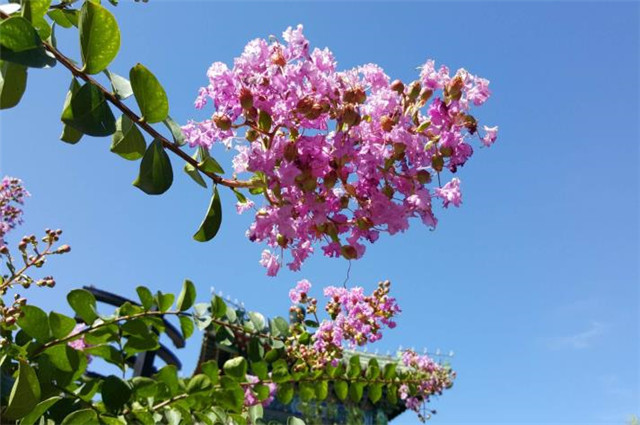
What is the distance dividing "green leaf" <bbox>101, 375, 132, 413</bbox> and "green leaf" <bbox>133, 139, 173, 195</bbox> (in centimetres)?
79

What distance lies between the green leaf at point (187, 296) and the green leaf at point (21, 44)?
3.51ft

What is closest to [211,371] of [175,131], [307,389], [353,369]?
[307,389]

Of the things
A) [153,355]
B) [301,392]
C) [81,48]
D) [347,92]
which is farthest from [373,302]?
[153,355]

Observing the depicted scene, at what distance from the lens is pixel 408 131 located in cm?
97

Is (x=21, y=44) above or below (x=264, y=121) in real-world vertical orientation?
below

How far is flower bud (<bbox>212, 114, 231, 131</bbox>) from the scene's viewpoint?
0.98 meters

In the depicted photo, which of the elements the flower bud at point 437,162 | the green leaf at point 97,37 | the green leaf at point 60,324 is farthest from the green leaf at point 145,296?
the flower bud at point 437,162

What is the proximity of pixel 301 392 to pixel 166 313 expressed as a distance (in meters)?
0.75

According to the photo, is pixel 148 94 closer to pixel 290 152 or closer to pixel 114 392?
pixel 290 152

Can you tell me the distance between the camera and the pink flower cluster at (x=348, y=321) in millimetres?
1974

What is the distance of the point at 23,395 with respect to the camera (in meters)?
1.02

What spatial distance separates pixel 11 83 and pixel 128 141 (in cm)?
19

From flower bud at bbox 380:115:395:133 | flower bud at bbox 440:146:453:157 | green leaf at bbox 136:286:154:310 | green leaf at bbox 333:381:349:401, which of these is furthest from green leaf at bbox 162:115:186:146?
green leaf at bbox 333:381:349:401

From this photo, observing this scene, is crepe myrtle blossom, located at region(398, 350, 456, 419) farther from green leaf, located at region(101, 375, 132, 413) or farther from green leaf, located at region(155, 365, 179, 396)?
green leaf, located at region(101, 375, 132, 413)
